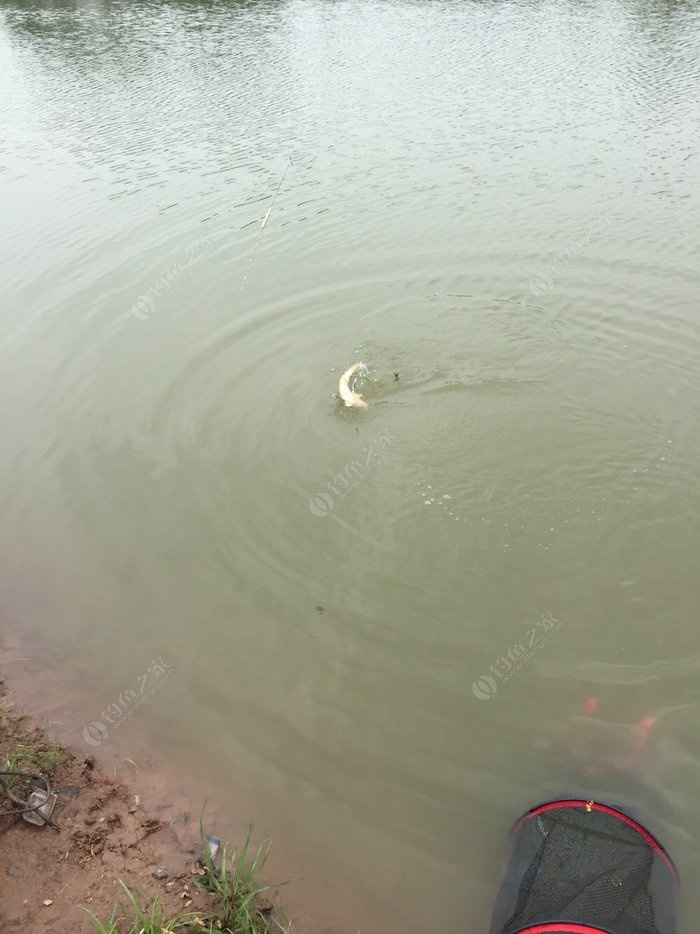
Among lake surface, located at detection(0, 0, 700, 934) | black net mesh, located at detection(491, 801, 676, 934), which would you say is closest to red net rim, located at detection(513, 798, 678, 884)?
Result: black net mesh, located at detection(491, 801, 676, 934)

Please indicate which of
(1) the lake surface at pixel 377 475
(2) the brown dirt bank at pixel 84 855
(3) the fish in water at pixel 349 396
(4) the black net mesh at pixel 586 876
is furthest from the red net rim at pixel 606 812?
(3) the fish in water at pixel 349 396

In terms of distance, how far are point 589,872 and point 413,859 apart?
1.05 meters

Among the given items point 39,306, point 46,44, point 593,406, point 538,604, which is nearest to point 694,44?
point 593,406

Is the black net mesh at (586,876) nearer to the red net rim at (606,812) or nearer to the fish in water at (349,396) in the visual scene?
the red net rim at (606,812)

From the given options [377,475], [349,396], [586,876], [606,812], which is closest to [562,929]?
[586,876]

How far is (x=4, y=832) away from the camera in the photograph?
429 cm

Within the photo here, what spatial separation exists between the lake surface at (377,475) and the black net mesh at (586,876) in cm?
33

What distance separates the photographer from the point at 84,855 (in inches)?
167

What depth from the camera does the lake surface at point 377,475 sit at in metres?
4.84

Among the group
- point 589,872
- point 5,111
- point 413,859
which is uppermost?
point 5,111

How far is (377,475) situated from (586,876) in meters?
4.04

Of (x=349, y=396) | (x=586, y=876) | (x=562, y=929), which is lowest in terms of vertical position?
(x=586, y=876)

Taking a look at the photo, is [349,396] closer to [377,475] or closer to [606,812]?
[377,475]

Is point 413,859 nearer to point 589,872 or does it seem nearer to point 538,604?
point 589,872
